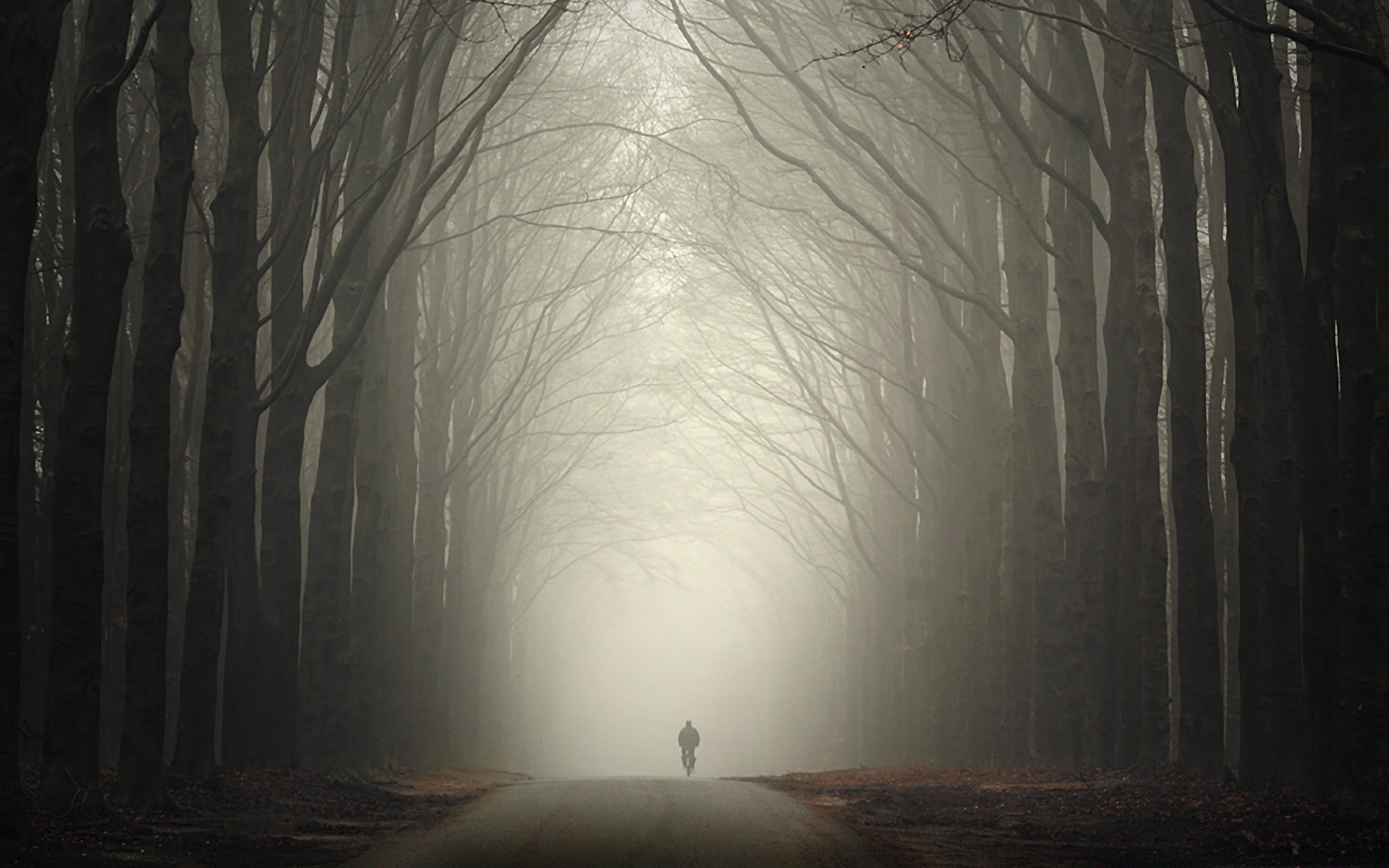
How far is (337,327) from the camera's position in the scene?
14664 millimetres

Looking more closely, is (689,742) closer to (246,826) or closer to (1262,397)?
(1262,397)

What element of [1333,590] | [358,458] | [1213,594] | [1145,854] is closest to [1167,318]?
[1213,594]

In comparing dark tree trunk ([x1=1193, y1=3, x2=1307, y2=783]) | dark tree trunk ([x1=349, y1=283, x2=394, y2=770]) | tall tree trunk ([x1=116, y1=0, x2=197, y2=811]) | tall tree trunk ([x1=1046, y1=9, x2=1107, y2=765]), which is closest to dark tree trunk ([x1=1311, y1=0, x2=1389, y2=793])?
dark tree trunk ([x1=1193, y1=3, x2=1307, y2=783])

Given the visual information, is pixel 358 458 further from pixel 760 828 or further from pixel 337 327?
pixel 760 828

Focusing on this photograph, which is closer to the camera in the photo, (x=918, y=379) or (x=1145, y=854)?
(x=1145, y=854)

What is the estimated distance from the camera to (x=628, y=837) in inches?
347

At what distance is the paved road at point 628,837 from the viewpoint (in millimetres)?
7488

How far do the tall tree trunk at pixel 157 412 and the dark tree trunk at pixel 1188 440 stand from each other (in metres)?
8.02

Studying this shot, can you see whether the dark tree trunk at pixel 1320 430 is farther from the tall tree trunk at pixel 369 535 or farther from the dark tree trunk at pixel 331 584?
the tall tree trunk at pixel 369 535

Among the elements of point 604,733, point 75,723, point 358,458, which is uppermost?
point 358,458

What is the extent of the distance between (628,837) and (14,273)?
5.23 m

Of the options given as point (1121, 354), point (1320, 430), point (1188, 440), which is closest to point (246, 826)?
point (1320, 430)

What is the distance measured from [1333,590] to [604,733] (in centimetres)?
8985

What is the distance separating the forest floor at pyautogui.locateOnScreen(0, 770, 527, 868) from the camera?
7.05 m
